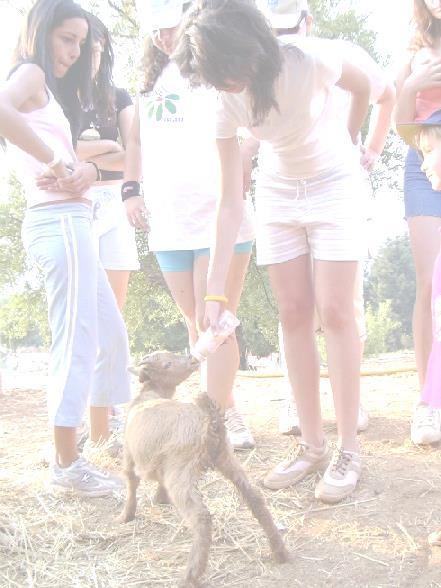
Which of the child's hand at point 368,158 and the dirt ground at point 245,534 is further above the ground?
the child's hand at point 368,158

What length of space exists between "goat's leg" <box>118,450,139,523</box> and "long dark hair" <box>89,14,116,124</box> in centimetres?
211

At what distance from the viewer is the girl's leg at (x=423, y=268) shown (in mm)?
3588

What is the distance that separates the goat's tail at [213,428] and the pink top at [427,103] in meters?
1.96

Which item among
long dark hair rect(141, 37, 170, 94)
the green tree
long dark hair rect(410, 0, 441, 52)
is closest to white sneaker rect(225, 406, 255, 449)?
long dark hair rect(141, 37, 170, 94)

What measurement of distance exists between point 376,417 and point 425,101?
197 centimetres

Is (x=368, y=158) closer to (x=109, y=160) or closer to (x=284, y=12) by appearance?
(x=284, y=12)

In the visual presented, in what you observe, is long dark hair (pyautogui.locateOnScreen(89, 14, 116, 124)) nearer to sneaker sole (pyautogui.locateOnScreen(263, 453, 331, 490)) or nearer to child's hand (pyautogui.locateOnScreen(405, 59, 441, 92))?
child's hand (pyautogui.locateOnScreen(405, 59, 441, 92))

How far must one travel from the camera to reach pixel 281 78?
104 inches

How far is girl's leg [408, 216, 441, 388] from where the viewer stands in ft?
11.8

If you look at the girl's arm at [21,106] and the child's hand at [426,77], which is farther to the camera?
the child's hand at [426,77]

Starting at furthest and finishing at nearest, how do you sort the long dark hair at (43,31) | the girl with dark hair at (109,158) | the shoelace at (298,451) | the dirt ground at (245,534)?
the girl with dark hair at (109,158) → the shoelace at (298,451) → the long dark hair at (43,31) → the dirt ground at (245,534)

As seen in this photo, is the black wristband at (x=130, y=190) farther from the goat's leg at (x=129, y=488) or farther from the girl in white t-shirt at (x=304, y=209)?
the goat's leg at (x=129, y=488)

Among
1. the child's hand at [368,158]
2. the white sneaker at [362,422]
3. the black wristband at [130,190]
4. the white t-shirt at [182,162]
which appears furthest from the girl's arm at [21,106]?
the white sneaker at [362,422]

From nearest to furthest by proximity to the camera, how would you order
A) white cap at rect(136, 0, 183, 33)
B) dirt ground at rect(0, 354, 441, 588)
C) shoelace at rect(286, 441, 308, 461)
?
dirt ground at rect(0, 354, 441, 588), shoelace at rect(286, 441, 308, 461), white cap at rect(136, 0, 183, 33)
